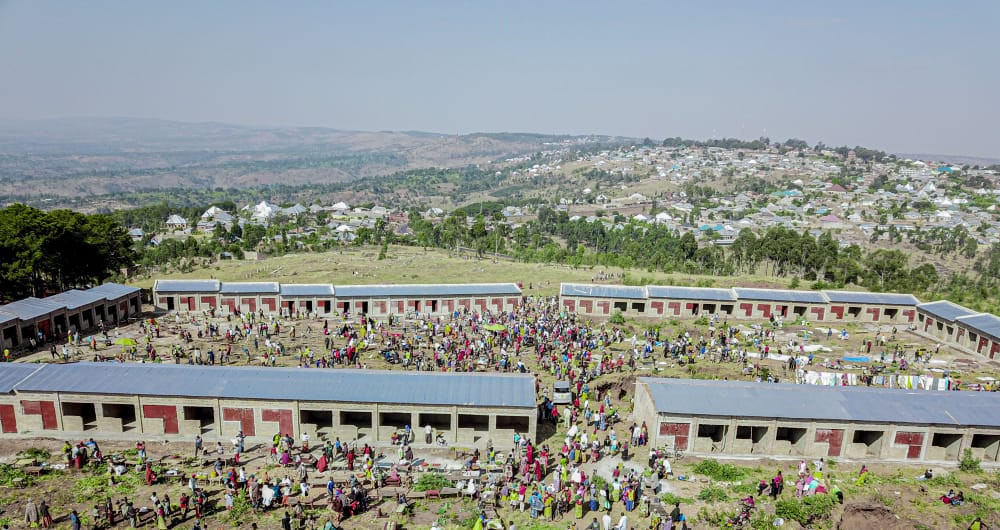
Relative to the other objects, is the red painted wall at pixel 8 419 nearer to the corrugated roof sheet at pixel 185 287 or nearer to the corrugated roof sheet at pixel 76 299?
the corrugated roof sheet at pixel 76 299

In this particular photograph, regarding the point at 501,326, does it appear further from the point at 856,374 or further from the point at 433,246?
the point at 433,246

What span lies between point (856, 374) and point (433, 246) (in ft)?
216

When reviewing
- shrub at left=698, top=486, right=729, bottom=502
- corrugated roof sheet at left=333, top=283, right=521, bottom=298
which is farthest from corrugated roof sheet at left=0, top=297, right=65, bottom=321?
shrub at left=698, top=486, right=729, bottom=502

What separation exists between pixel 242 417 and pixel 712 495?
17.5 meters

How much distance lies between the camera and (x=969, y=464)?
909 inches

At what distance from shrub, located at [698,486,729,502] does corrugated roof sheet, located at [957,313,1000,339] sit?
25.6 meters

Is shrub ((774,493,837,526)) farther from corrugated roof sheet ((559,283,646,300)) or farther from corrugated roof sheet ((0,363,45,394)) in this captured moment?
corrugated roof sheet ((0,363,45,394))

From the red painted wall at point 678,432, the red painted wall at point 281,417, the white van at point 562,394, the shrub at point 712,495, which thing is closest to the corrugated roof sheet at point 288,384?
the red painted wall at point 281,417

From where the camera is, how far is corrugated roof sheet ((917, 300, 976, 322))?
39.9 metres

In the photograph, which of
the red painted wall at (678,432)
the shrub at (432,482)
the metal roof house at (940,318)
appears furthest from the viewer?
the metal roof house at (940,318)

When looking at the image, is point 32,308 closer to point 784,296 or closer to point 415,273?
point 415,273

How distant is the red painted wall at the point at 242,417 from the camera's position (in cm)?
2392

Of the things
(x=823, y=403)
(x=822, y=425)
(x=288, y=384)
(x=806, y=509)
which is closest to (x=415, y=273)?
(x=288, y=384)

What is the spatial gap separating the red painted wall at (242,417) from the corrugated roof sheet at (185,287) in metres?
21.8
